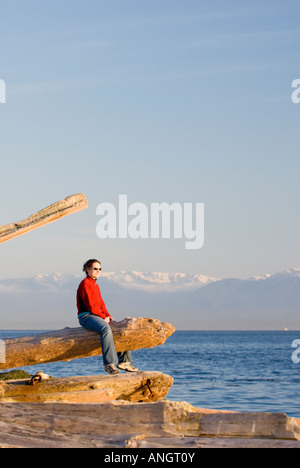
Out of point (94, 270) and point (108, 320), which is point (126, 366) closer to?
point (108, 320)

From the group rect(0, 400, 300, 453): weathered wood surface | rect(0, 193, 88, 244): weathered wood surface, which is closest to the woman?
rect(0, 193, 88, 244): weathered wood surface

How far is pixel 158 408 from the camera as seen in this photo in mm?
8445

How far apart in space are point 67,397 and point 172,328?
2107mm

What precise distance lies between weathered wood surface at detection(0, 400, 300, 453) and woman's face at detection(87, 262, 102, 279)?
2.46 m

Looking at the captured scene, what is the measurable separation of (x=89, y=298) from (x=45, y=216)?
1546 mm

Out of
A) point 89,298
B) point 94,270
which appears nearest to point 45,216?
point 94,270

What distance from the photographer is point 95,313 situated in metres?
10.4

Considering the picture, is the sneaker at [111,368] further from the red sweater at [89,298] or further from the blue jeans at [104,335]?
the red sweater at [89,298]

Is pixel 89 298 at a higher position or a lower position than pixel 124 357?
higher

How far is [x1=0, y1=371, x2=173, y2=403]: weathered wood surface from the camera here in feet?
33.2

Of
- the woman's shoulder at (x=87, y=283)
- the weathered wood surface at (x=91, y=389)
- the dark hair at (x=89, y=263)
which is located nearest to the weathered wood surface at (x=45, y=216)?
the dark hair at (x=89, y=263)
